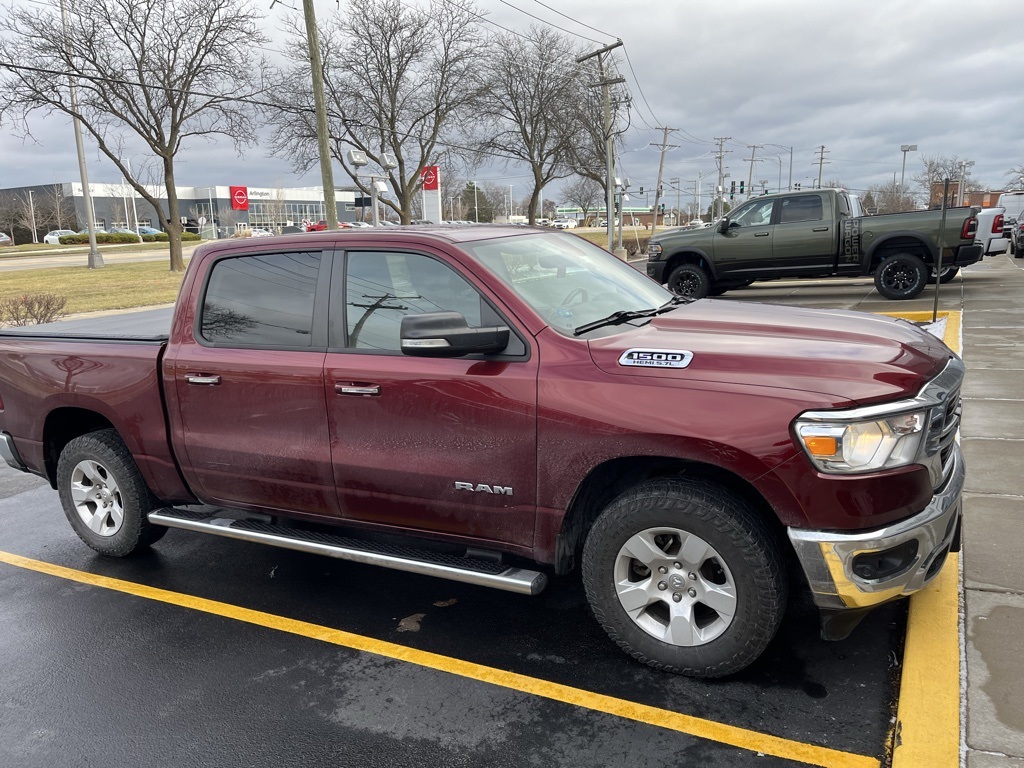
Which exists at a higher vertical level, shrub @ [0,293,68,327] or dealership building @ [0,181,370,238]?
dealership building @ [0,181,370,238]

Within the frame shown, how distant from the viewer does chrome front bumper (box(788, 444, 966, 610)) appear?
8.96ft

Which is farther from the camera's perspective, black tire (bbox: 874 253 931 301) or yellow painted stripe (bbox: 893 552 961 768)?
black tire (bbox: 874 253 931 301)

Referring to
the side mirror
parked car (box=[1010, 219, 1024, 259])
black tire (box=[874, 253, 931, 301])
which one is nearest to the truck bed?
the side mirror

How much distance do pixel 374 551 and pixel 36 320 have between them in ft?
42.9

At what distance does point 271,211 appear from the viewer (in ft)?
305

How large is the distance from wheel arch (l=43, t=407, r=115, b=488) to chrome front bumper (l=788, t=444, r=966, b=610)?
3967mm

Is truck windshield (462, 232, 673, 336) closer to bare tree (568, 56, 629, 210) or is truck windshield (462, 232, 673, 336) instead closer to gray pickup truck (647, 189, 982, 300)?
gray pickup truck (647, 189, 982, 300)

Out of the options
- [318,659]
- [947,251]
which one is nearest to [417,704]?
[318,659]

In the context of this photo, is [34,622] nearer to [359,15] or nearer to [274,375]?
[274,375]

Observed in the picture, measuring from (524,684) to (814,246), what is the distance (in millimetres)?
13151

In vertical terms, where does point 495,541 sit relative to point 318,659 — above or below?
above

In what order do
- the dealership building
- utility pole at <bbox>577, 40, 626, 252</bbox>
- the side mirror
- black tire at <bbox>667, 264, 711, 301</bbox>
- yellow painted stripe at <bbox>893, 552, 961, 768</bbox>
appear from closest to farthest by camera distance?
yellow painted stripe at <bbox>893, 552, 961, 768</bbox>
the side mirror
black tire at <bbox>667, 264, 711, 301</bbox>
utility pole at <bbox>577, 40, 626, 252</bbox>
the dealership building

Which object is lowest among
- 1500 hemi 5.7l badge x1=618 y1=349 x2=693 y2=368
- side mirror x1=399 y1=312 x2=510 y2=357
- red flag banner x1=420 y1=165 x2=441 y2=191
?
1500 hemi 5.7l badge x1=618 y1=349 x2=693 y2=368

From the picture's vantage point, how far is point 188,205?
117312 mm
